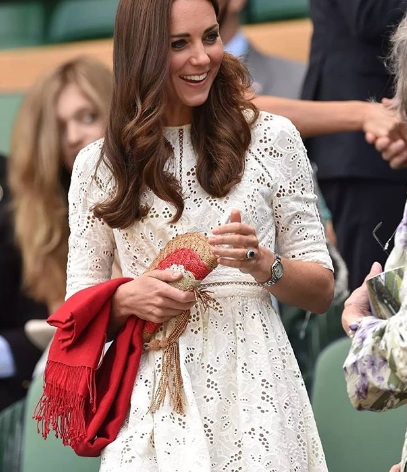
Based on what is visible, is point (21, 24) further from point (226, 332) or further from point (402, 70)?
point (402, 70)

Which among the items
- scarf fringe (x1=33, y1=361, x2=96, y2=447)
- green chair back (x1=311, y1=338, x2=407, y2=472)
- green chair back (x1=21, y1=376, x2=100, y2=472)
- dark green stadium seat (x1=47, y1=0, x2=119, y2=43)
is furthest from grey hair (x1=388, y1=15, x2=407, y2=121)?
dark green stadium seat (x1=47, y1=0, x2=119, y2=43)

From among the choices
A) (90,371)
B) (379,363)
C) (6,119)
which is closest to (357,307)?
(379,363)

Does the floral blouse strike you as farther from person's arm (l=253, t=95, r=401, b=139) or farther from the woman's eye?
person's arm (l=253, t=95, r=401, b=139)

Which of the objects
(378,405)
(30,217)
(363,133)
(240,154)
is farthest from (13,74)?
(378,405)

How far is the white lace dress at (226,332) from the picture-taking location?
3084 millimetres

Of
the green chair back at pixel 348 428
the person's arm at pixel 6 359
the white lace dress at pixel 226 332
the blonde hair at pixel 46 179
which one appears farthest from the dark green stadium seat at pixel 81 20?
Result: the white lace dress at pixel 226 332

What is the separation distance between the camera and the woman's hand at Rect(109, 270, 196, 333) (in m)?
3.07

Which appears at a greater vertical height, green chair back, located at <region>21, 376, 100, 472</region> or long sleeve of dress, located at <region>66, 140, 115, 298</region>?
long sleeve of dress, located at <region>66, 140, 115, 298</region>

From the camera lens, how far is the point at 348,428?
3869mm

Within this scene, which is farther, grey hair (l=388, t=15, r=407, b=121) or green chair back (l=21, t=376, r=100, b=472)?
green chair back (l=21, t=376, r=100, b=472)

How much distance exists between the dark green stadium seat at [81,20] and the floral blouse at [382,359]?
3706 mm

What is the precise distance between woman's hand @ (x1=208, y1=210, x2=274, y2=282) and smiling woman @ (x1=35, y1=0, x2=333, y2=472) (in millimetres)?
12

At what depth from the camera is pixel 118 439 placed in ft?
10.2

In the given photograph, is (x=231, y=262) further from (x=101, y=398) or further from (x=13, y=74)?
(x=13, y=74)
